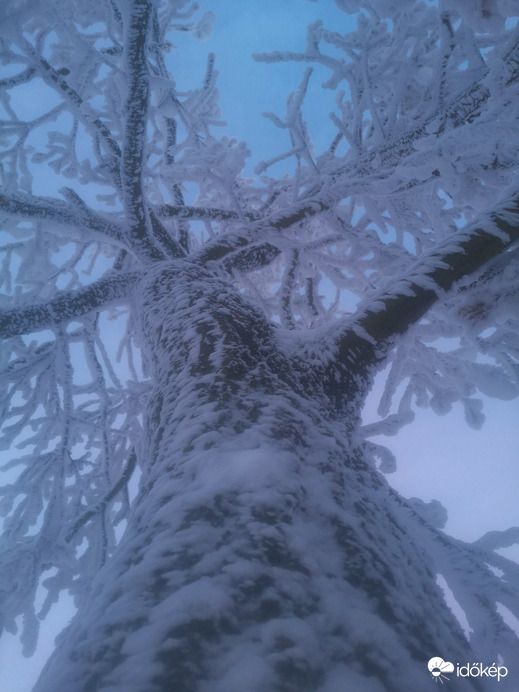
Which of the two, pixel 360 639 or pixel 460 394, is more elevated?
pixel 460 394

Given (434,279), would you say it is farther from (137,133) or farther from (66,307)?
(66,307)

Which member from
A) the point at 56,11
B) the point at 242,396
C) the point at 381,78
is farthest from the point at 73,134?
the point at 242,396

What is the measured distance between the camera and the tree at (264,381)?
69cm

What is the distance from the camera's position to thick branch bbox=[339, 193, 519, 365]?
61.7 inches

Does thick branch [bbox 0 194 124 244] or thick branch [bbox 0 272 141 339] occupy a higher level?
thick branch [bbox 0 194 124 244]

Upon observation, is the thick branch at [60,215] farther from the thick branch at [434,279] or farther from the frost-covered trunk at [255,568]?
the thick branch at [434,279]

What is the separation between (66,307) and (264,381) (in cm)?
176

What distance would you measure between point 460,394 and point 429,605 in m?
2.19

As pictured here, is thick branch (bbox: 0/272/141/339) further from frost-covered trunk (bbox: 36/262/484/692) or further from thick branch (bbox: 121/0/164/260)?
frost-covered trunk (bbox: 36/262/484/692)

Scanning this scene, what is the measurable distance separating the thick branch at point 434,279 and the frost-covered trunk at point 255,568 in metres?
0.34

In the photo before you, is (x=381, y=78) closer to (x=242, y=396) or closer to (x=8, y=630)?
(x=242, y=396)

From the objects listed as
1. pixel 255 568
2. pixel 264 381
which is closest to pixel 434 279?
pixel 264 381

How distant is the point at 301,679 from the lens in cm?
58

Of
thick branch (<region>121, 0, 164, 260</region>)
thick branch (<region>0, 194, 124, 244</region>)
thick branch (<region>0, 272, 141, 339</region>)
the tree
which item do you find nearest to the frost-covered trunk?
the tree
